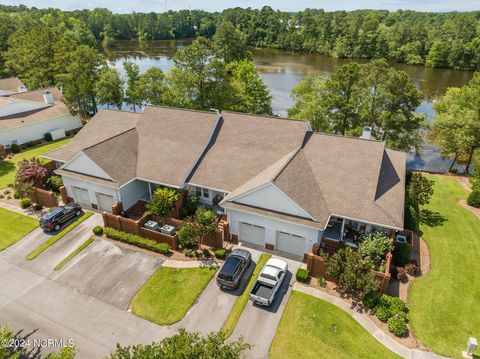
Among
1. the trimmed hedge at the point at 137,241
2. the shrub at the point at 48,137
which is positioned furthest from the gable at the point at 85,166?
the shrub at the point at 48,137

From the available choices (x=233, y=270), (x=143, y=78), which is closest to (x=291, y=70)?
(x=143, y=78)

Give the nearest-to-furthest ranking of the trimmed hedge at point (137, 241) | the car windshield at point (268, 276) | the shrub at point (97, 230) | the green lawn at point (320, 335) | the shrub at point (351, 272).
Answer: the green lawn at point (320, 335) → the shrub at point (351, 272) → the car windshield at point (268, 276) → the trimmed hedge at point (137, 241) → the shrub at point (97, 230)

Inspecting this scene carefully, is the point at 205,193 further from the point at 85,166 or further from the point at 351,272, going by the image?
the point at 351,272

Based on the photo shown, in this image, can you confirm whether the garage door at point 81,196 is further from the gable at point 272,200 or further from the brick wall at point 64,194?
the gable at point 272,200

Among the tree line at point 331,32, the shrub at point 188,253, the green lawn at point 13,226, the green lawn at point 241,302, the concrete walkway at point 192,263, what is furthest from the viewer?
the tree line at point 331,32

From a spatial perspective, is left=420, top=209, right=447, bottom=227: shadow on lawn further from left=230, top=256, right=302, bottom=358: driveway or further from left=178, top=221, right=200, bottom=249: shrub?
left=178, top=221, right=200, bottom=249: shrub

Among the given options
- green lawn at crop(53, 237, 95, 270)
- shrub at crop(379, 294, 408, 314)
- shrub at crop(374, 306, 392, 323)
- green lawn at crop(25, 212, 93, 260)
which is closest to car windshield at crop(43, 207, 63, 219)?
green lawn at crop(25, 212, 93, 260)

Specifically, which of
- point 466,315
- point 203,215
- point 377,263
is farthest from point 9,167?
point 466,315
